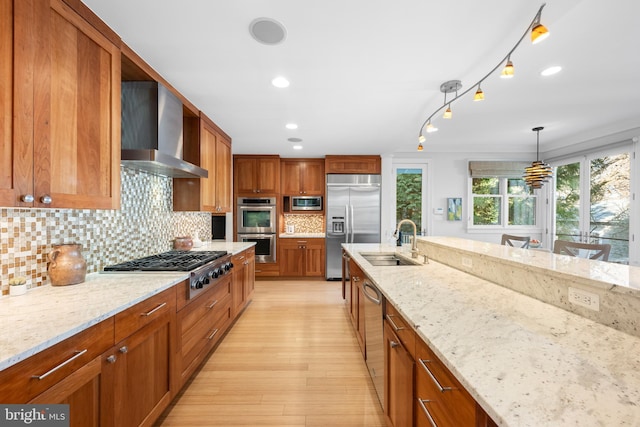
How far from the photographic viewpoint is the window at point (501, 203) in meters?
5.27

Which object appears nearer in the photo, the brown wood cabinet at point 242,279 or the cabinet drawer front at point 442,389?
the cabinet drawer front at point 442,389

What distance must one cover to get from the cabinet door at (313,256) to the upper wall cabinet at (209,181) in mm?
1897

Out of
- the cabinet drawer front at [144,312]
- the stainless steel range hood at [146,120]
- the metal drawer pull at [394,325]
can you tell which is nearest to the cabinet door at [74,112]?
the stainless steel range hood at [146,120]

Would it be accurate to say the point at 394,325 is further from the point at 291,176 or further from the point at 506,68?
the point at 291,176

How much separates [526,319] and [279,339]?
223cm

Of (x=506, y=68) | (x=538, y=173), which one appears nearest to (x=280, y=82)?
(x=506, y=68)

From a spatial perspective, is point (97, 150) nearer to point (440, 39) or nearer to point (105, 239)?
point (105, 239)

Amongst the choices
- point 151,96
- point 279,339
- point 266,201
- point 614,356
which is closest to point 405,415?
point 614,356

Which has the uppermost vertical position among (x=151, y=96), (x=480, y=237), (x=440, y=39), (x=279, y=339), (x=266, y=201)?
(x=440, y=39)

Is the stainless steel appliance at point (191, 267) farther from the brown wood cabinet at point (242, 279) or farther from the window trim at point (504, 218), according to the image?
the window trim at point (504, 218)

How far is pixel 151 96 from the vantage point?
6.87ft

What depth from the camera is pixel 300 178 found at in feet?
17.2

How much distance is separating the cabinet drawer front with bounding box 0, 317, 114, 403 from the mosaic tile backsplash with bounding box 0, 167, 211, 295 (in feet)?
2.31

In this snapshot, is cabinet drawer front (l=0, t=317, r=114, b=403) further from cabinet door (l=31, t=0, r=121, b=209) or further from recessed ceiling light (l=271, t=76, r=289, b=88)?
recessed ceiling light (l=271, t=76, r=289, b=88)
